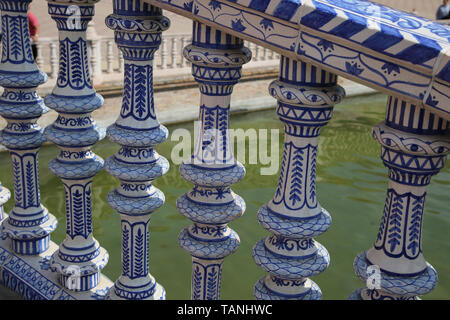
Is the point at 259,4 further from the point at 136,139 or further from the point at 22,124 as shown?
the point at 22,124

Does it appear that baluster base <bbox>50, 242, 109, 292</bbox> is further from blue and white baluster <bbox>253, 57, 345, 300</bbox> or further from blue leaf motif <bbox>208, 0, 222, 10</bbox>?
blue leaf motif <bbox>208, 0, 222, 10</bbox>

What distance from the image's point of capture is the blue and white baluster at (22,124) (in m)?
1.89

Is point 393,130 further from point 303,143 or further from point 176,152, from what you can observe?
point 176,152

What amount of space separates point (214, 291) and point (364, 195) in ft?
12.8

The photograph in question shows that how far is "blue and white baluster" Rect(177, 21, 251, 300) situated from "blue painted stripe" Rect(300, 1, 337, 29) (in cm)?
29

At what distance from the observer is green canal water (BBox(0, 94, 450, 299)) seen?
12.2 feet

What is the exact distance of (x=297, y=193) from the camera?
4.01 ft

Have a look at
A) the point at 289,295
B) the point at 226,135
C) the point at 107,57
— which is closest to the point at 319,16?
the point at 226,135

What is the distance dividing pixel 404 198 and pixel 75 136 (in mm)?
972

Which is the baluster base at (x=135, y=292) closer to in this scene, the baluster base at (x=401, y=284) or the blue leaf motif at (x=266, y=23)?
the baluster base at (x=401, y=284)

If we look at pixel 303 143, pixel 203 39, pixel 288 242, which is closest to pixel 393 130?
pixel 303 143

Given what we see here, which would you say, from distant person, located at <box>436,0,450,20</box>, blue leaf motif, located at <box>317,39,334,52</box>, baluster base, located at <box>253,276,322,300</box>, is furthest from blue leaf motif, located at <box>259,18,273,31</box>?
distant person, located at <box>436,0,450,20</box>

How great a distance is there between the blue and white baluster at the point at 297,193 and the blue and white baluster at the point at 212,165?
164mm

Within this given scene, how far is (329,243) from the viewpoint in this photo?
4.17m
